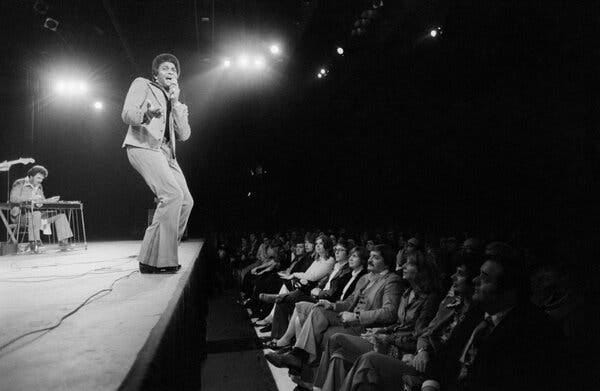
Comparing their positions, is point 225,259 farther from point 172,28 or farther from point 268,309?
point 172,28

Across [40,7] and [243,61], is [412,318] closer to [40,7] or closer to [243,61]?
[40,7]

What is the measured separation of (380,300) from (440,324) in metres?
0.81

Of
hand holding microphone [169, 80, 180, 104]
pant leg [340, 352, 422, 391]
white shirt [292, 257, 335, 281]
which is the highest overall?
hand holding microphone [169, 80, 180, 104]

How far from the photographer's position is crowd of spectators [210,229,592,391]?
1.60m

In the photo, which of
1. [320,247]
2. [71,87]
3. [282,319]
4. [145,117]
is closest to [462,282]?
[145,117]

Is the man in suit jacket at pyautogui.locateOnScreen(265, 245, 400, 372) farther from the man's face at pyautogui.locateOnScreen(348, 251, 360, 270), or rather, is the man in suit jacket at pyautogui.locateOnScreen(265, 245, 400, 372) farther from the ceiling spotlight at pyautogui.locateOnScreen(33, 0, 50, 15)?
the ceiling spotlight at pyautogui.locateOnScreen(33, 0, 50, 15)

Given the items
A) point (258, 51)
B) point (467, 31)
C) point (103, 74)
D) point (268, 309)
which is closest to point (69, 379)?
point (268, 309)

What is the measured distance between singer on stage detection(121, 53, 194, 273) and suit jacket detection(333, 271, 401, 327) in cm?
144

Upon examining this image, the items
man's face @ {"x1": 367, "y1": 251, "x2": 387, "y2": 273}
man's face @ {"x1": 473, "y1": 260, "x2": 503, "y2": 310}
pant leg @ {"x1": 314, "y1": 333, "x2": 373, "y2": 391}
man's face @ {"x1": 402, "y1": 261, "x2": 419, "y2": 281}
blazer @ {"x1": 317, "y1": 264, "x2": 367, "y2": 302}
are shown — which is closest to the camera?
man's face @ {"x1": 473, "y1": 260, "x2": 503, "y2": 310}

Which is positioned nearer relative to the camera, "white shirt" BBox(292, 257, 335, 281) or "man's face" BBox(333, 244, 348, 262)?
"man's face" BBox(333, 244, 348, 262)

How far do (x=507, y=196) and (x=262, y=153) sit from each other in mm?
8213

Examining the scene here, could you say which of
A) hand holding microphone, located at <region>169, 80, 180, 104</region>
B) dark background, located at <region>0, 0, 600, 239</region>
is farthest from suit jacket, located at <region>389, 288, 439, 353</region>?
dark background, located at <region>0, 0, 600, 239</region>

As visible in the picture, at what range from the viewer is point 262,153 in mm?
12422

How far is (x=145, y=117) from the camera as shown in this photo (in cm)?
212
